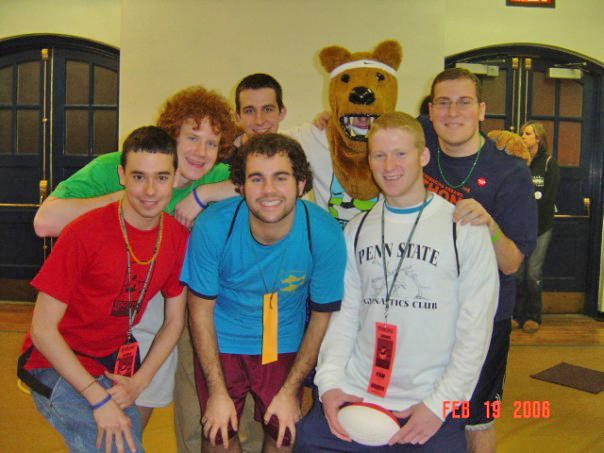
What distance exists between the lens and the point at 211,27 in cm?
502

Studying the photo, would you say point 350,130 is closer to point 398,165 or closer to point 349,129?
point 349,129

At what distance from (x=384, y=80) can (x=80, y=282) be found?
1.58m

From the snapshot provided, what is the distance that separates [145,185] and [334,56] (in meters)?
1.20

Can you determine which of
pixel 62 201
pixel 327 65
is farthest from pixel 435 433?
pixel 327 65

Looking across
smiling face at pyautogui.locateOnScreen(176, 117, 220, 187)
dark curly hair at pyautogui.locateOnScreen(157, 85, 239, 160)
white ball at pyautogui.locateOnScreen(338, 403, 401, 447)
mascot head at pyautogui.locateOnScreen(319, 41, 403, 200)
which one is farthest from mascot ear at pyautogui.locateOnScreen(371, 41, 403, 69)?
white ball at pyautogui.locateOnScreen(338, 403, 401, 447)

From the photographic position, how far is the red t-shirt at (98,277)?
1771mm

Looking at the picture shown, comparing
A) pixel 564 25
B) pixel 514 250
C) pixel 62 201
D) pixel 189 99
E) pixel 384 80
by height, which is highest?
pixel 564 25

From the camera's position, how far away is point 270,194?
1.86m

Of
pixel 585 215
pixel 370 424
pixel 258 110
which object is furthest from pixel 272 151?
pixel 585 215

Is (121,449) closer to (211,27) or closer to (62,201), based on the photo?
(62,201)

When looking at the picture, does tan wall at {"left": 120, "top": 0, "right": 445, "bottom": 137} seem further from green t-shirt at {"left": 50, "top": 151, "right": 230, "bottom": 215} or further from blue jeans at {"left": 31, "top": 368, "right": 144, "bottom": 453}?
blue jeans at {"left": 31, "top": 368, "right": 144, "bottom": 453}

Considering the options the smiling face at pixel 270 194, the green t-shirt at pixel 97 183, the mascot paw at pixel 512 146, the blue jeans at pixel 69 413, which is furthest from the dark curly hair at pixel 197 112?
the mascot paw at pixel 512 146

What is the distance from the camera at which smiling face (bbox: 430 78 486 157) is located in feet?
6.89

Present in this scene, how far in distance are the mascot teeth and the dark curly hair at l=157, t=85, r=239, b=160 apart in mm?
532
